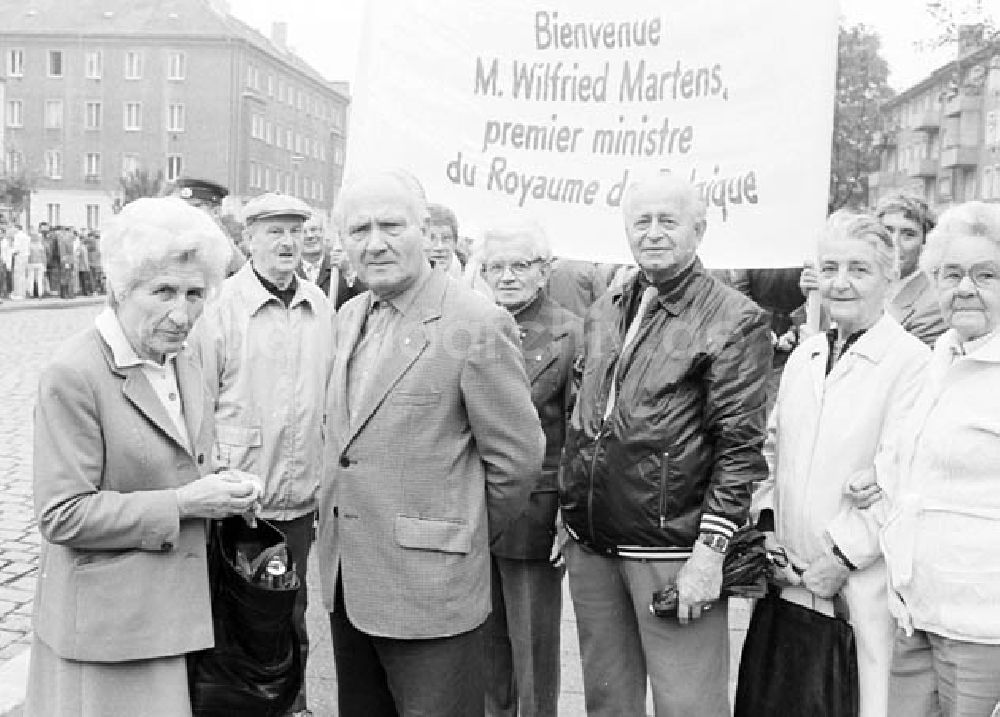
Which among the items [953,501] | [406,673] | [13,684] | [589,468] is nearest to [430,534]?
[406,673]

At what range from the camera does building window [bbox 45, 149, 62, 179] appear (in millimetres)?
73812

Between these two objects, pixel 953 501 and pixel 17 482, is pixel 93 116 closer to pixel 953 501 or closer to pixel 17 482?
pixel 17 482

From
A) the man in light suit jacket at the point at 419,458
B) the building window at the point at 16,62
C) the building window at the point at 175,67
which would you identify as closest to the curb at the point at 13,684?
the man in light suit jacket at the point at 419,458

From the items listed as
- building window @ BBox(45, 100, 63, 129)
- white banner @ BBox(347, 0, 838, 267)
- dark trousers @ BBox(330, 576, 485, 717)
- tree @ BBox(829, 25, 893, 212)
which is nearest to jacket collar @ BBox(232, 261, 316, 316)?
white banner @ BBox(347, 0, 838, 267)

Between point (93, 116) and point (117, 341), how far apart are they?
77.3 meters

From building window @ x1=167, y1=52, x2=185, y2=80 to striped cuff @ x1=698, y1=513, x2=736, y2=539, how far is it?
74763mm

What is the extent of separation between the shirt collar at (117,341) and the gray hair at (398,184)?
2.21 ft

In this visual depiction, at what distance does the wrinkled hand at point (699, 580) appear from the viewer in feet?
10.9

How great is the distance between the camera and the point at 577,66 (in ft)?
16.4

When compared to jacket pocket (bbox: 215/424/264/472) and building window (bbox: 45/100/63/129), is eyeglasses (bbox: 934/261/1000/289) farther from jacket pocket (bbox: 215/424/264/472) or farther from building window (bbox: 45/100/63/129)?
building window (bbox: 45/100/63/129)

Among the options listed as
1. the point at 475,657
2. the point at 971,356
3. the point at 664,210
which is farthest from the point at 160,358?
the point at 971,356

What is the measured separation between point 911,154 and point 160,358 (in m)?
92.7

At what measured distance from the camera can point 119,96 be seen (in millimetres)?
73688

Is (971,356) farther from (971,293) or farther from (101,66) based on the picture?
(101,66)
